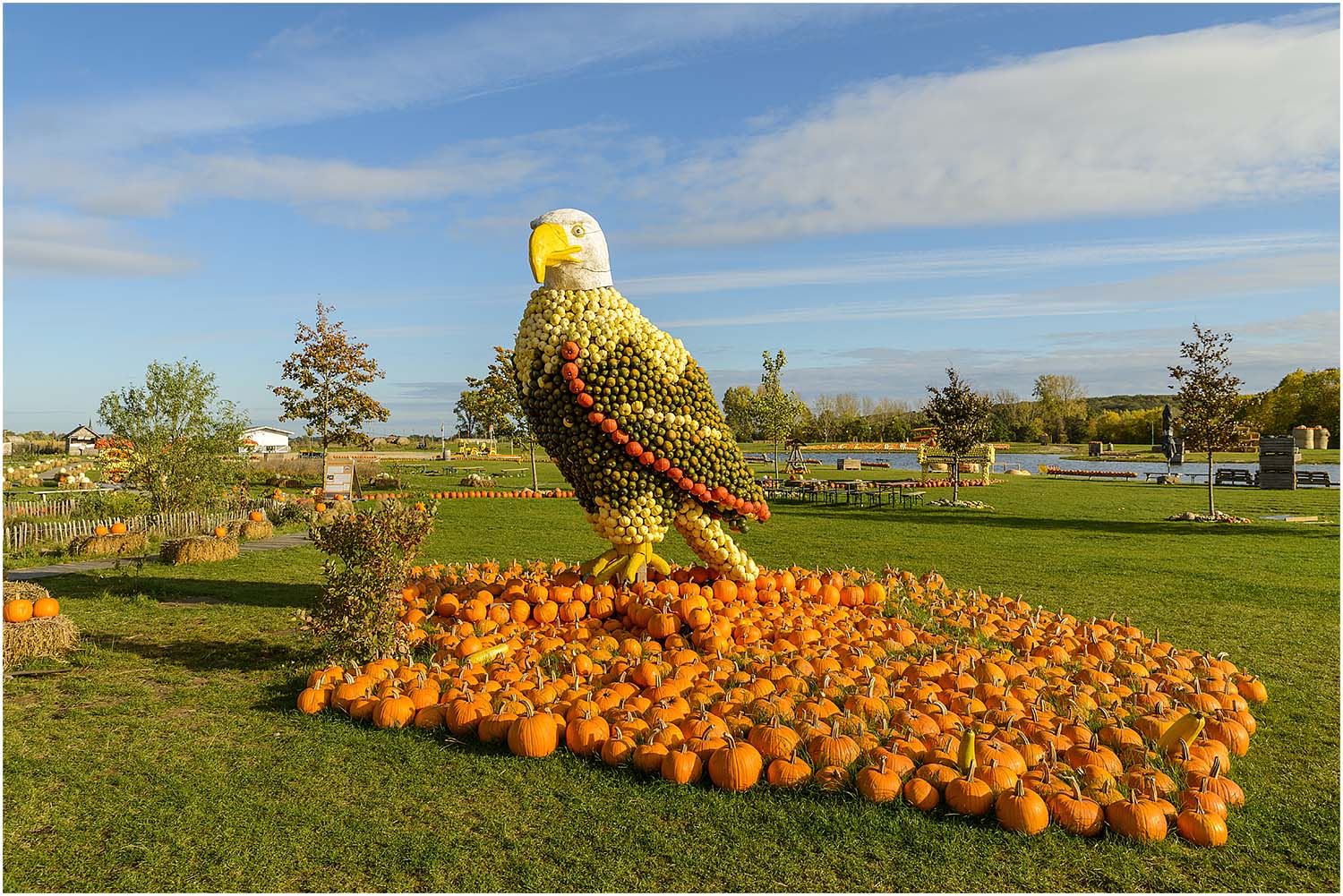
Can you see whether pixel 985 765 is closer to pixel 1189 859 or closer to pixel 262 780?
pixel 1189 859

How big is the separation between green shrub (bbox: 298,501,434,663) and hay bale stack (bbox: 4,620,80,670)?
246 centimetres

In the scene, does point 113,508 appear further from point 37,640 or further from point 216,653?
point 216,653

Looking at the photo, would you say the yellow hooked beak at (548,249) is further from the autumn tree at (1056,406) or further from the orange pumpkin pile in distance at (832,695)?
the autumn tree at (1056,406)

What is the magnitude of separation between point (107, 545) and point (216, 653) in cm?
806

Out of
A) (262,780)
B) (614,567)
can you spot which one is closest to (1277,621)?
(614,567)

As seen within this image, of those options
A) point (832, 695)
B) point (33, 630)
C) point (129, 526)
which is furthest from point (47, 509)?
point (832, 695)

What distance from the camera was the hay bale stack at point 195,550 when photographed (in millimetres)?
12945

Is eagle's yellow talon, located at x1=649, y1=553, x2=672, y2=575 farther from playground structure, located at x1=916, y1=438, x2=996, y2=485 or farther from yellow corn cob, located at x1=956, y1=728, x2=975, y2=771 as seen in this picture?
playground structure, located at x1=916, y1=438, x2=996, y2=485

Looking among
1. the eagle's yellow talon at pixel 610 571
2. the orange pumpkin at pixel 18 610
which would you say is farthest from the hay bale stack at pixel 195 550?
the eagle's yellow talon at pixel 610 571

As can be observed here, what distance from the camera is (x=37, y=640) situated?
7496 mm

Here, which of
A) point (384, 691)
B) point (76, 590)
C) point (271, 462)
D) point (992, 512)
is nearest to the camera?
point (384, 691)

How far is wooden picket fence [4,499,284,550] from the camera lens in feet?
46.8

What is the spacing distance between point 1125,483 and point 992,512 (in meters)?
15.5

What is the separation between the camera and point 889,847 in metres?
4.29
